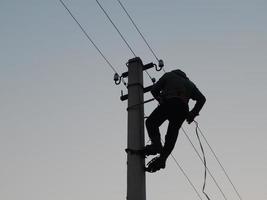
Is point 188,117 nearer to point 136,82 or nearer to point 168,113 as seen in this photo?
point 168,113

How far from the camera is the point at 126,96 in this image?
5.80m

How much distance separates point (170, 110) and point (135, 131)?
0.51 metres

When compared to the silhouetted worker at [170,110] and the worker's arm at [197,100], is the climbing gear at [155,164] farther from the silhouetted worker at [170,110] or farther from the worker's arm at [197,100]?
the worker's arm at [197,100]

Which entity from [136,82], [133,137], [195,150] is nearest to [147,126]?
[133,137]

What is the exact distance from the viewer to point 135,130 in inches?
195

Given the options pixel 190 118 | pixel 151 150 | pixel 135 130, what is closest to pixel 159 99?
pixel 190 118

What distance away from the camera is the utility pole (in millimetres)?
4523

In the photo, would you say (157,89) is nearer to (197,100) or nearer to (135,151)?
(197,100)

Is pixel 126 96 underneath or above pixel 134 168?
above

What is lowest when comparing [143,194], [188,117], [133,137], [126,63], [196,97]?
[143,194]

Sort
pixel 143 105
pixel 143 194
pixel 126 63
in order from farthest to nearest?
pixel 126 63, pixel 143 105, pixel 143 194

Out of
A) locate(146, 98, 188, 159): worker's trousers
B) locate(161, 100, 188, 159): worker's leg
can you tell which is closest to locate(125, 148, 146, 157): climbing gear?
locate(146, 98, 188, 159): worker's trousers

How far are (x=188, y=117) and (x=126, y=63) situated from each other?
4.15 feet

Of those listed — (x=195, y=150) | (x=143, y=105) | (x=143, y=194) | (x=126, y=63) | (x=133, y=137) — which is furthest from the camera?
(x=195, y=150)
